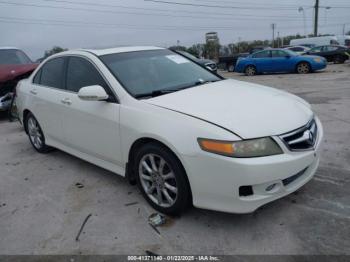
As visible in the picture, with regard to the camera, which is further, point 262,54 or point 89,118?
point 262,54

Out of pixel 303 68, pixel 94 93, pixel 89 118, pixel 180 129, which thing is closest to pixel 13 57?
pixel 89 118

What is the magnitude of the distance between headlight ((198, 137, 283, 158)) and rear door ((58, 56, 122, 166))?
1154mm

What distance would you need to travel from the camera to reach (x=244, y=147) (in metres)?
2.59

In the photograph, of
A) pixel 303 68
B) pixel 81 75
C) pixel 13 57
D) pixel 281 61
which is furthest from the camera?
pixel 281 61

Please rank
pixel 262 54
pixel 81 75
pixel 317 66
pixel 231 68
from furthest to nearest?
1. pixel 231 68
2. pixel 262 54
3. pixel 317 66
4. pixel 81 75

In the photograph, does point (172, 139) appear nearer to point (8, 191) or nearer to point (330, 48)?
point (8, 191)

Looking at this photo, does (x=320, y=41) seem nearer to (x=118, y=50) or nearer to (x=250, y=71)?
(x=250, y=71)

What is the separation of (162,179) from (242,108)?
3.23 ft

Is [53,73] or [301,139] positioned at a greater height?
[53,73]

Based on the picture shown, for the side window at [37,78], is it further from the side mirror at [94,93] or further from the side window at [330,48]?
the side window at [330,48]

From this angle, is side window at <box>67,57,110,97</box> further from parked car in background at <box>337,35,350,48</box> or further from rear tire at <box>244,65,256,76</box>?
parked car in background at <box>337,35,350,48</box>

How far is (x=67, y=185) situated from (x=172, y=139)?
1894mm

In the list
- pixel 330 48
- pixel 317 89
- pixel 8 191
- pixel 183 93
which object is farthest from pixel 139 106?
pixel 330 48

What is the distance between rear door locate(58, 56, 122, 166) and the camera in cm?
345
